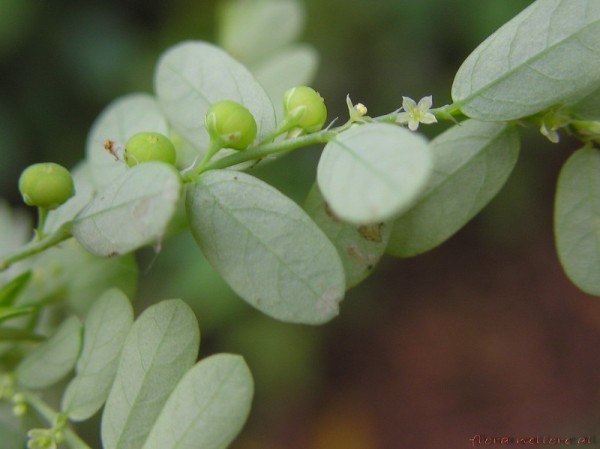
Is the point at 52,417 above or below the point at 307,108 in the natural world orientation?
below

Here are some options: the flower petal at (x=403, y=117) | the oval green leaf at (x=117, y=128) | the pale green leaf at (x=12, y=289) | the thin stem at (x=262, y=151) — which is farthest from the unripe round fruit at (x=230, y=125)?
the pale green leaf at (x=12, y=289)

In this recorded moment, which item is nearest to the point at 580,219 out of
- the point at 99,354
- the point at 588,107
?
the point at 588,107

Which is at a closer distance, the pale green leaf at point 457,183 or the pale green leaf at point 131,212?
the pale green leaf at point 131,212

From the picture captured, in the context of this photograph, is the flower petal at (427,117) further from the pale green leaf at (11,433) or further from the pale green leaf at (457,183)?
the pale green leaf at (11,433)

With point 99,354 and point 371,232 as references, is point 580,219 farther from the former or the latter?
point 99,354

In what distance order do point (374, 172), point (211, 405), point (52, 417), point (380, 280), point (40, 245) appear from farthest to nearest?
point (380, 280), point (52, 417), point (40, 245), point (211, 405), point (374, 172)

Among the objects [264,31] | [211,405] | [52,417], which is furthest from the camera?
[264,31]
